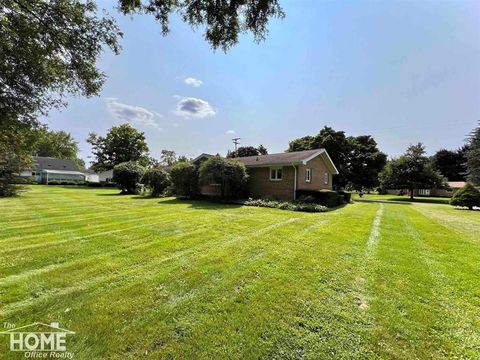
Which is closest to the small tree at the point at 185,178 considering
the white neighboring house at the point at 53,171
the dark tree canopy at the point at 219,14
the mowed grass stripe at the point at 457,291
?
the dark tree canopy at the point at 219,14

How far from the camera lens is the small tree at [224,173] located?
17.0 meters

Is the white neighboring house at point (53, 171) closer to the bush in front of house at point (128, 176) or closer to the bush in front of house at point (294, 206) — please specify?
the bush in front of house at point (128, 176)

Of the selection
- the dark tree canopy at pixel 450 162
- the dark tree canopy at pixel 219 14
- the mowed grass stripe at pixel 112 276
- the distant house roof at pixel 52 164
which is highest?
the dark tree canopy at pixel 450 162

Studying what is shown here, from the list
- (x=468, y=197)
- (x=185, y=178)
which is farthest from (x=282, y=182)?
(x=468, y=197)

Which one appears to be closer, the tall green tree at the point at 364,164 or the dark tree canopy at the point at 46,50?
the dark tree canopy at the point at 46,50

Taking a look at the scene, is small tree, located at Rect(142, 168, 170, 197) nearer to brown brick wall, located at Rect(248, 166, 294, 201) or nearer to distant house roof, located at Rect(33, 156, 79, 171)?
brown brick wall, located at Rect(248, 166, 294, 201)

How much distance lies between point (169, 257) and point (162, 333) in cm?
254

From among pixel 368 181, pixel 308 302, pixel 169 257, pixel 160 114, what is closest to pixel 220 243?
pixel 169 257

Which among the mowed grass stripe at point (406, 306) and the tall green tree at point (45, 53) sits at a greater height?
the tall green tree at point (45, 53)

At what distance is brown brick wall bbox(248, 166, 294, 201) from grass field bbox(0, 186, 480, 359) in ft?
34.3

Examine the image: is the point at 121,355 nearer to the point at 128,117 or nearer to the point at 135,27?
the point at 135,27

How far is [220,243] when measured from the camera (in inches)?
249

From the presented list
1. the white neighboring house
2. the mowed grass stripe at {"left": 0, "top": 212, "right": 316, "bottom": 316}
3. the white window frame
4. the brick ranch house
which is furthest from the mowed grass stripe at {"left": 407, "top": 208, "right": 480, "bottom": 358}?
the white neighboring house

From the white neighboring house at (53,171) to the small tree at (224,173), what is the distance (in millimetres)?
45832
